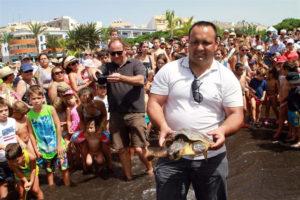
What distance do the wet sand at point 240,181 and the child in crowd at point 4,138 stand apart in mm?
374

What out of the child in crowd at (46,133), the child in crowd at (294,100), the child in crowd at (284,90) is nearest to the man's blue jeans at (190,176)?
the child in crowd at (46,133)

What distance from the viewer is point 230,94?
201cm

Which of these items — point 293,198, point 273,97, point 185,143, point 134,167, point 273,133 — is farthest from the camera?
point 273,97

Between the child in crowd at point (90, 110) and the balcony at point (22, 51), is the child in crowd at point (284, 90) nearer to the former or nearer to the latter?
the child in crowd at point (90, 110)

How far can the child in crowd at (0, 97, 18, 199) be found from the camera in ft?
11.4

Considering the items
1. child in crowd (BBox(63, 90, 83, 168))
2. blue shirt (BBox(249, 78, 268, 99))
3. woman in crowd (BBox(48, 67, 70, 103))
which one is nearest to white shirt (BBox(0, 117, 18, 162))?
child in crowd (BBox(63, 90, 83, 168))

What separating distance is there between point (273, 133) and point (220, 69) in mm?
4468

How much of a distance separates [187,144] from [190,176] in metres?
0.43

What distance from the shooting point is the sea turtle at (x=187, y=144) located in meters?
1.85

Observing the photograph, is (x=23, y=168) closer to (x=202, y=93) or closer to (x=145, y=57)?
(x=202, y=93)

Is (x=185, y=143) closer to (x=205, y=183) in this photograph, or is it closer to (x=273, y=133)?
(x=205, y=183)

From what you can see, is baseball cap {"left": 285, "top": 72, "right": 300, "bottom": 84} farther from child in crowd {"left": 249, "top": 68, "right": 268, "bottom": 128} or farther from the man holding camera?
the man holding camera

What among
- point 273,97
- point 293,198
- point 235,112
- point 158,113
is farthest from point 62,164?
point 273,97

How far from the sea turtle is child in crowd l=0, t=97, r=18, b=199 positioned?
2617mm
